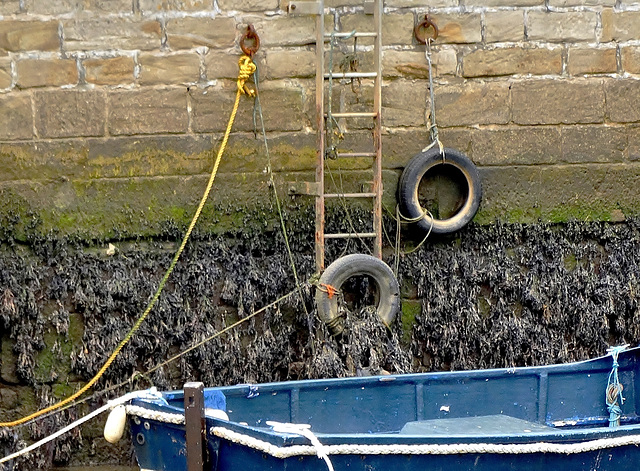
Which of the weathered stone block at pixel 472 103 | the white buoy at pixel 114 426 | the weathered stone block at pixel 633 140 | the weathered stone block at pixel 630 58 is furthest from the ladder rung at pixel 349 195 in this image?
the white buoy at pixel 114 426

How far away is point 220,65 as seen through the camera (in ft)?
19.6

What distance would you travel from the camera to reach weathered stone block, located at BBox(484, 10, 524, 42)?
20.0 feet

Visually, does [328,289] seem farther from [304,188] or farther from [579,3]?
[579,3]

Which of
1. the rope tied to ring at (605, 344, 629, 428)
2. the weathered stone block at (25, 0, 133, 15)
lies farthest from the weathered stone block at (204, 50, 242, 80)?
the rope tied to ring at (605, 344, 629, 428)

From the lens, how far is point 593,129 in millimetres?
6242

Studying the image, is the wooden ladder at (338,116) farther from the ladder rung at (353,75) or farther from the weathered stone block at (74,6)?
the weathered stone block at (74,6)

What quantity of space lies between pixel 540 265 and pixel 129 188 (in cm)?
288

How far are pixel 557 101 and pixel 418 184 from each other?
1177 millimetres

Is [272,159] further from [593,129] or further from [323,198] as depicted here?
[593,129]

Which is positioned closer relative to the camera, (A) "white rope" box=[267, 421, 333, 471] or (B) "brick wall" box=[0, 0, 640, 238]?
(A) "white rope" box=[267, 421, 333, 471]

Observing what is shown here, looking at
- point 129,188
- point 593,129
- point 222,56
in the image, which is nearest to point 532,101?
point 593,129

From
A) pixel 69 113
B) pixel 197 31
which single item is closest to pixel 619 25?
pixel 197 31

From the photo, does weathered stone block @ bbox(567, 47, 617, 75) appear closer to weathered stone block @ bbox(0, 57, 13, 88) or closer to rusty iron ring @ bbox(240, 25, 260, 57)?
rusty iron ring @ bbox(240, 25, 260, 57)

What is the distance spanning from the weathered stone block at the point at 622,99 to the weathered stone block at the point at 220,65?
2608 mm
